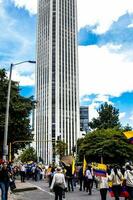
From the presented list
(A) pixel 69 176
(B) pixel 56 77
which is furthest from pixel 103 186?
(B) pixel 56 77

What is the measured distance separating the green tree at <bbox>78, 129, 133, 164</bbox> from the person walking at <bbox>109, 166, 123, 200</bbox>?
52.0 meters

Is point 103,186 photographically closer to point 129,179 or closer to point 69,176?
point 129,179

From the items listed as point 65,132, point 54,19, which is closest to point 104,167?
point 65,132

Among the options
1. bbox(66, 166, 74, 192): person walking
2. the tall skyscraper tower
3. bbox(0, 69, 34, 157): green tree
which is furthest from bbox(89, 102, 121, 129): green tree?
bbox(66, 166, 74, 192): person walking

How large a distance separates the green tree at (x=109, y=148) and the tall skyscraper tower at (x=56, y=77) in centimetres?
8780

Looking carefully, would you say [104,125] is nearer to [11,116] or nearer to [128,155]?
[128,155]

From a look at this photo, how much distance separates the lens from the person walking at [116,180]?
53.8ft

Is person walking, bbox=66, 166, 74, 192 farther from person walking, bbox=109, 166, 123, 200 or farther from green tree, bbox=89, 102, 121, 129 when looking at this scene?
green tree, bbox=89, 102, 121, 129

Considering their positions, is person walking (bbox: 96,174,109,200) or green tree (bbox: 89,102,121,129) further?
green tree (bbox: 89,102,121,129)

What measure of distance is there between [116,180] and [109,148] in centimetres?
5451

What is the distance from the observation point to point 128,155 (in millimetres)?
68812

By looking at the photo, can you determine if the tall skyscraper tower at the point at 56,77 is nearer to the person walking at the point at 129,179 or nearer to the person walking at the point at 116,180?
the person walking at the point at 116,180

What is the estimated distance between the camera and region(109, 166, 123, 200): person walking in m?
16.4

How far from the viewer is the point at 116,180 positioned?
1645 cm
